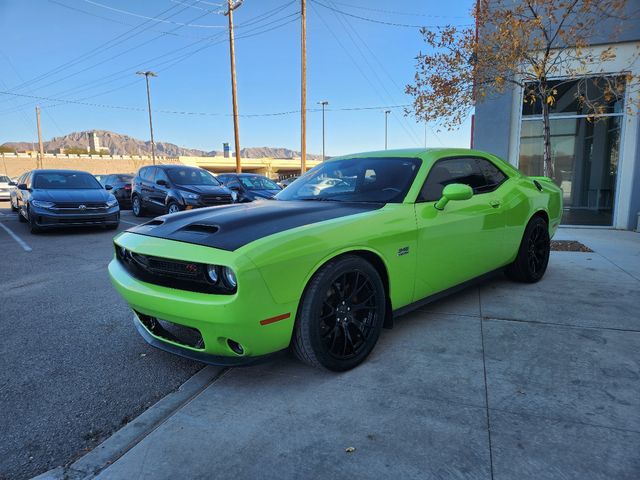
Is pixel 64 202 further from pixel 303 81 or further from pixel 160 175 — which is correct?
pixel 303 81

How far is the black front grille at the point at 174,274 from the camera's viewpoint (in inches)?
98.3

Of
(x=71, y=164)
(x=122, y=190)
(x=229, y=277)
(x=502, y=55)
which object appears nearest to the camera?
(x=229, y=277)

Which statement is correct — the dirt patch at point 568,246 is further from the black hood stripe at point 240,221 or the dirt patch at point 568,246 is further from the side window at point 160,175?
the side window at point 160,175

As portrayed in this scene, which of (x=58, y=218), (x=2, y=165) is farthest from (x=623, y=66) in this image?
(x=2, y=165)

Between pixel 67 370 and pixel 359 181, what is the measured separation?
264cm

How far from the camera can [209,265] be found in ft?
8.19

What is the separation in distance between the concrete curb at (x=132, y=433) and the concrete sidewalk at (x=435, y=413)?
0.06 meters

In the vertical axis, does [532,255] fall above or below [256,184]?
below

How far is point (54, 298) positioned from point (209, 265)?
10.6ft

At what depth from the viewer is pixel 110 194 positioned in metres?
10.2

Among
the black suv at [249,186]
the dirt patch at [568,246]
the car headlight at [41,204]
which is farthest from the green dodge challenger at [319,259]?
the black suv at [249,186]

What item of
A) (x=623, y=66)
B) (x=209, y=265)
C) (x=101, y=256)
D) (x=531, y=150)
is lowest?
(x=101, y=256)

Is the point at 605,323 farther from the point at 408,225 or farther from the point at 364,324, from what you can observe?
the point at 364,324

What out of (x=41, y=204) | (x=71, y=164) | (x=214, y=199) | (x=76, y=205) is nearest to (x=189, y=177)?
(x=214, y=199)
